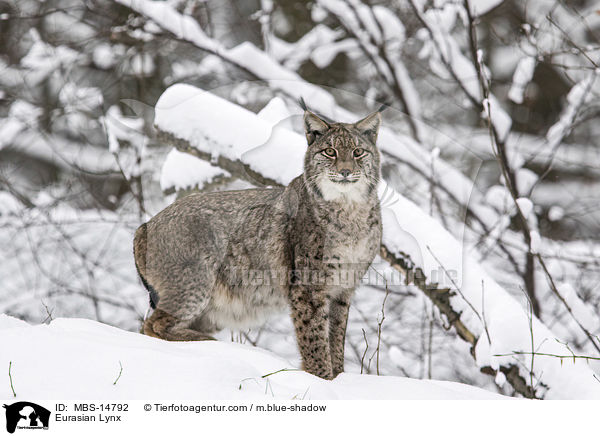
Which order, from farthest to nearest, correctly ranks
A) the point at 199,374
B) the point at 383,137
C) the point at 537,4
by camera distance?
1. the point at 537,4
2. the point at 383,137
3. the point at 199,374

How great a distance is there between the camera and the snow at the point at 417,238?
14.5 feet

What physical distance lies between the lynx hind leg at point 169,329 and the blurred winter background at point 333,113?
87 centimetres

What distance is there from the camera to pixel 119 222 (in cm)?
664

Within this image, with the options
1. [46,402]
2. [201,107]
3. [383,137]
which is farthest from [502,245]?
[46,402]

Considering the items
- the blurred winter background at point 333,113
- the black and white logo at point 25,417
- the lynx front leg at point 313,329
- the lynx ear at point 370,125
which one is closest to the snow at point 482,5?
the blurred winter background at point 333,113

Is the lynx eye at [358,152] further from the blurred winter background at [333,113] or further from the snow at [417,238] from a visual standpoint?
the blurred winter background at [333,113]

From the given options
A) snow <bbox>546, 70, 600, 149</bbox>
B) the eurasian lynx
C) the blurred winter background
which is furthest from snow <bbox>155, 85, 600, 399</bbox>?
snow <bbox>546, 70, 600, 149</bbox>

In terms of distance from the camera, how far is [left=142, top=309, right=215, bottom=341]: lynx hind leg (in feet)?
13.9

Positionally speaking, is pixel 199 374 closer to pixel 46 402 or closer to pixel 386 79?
pixel 46 402

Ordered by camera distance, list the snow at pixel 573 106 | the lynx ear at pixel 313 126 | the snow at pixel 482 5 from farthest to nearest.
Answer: the snow at pixel 482 5 → the snow at pixel 573 106 → the lynx ear at pixel 313 126

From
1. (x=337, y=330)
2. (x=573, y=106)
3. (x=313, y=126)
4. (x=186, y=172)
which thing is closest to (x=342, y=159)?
(x=313, y=126)

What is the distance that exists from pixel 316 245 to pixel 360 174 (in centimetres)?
52

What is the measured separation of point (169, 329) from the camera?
4.25 m

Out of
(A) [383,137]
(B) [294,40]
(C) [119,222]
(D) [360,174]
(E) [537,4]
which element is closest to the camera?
(D) [360,174]
